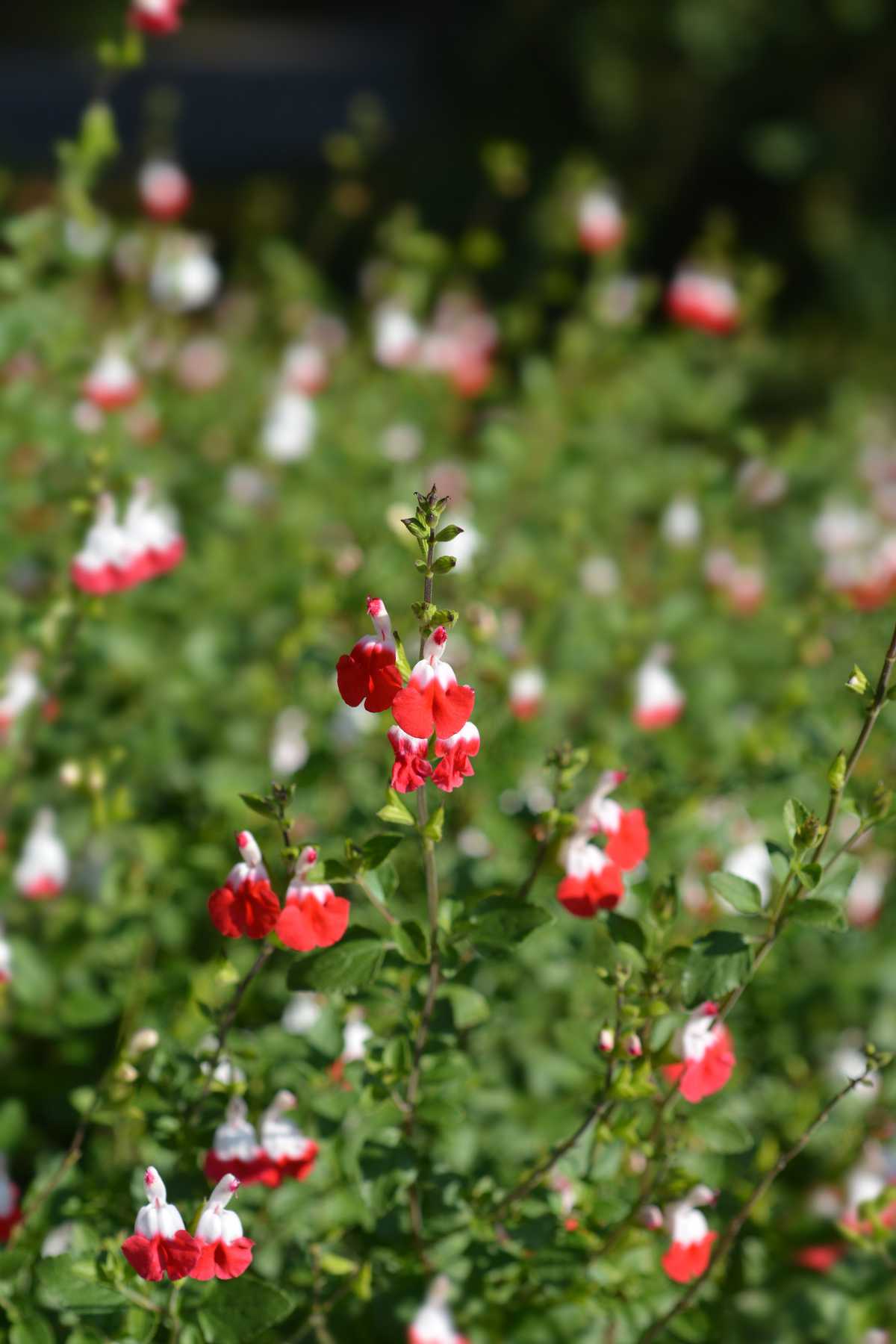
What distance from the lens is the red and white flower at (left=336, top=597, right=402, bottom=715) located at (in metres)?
1.05

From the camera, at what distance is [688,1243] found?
1272 mm

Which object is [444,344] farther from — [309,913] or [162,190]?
[309,913]

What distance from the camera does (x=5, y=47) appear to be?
13.8 metres

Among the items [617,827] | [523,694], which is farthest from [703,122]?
[617,827]

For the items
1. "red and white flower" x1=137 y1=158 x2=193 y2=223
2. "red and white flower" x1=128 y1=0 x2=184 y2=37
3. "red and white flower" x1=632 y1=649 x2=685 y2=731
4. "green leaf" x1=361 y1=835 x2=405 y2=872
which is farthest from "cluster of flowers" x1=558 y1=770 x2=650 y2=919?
"red and white flower" x1=137 y1=158 x2=193 y2=223

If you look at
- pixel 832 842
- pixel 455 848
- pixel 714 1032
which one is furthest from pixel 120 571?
pixel 832 842

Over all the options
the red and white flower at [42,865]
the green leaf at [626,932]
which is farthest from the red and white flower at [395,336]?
the green leaf at [626,932]

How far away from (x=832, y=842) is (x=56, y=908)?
1194 mm

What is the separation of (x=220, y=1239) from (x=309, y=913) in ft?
0.88

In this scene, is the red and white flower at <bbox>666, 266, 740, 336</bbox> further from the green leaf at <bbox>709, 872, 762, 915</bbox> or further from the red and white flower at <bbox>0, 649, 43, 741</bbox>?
the green leaf at <bbox>709, 872, 762, 915</bbox>

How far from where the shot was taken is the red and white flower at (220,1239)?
105 centimetres

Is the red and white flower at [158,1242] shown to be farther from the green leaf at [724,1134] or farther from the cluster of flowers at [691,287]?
the cluster of flowers at [691,287]

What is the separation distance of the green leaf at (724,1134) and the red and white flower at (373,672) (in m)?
0.59

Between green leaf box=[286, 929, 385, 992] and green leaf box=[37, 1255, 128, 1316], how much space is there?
1.00ft
